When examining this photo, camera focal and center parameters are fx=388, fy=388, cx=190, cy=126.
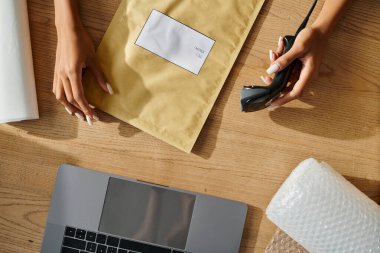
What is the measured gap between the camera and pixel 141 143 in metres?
0.66

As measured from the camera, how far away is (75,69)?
0.64m

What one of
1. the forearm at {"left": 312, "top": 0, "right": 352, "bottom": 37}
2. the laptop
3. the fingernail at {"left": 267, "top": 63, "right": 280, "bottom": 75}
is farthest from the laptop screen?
the forearm at {"left": 312, "top": 0, "right": 352, "bottom": 37}

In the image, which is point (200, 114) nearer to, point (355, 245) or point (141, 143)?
point (141, 143)

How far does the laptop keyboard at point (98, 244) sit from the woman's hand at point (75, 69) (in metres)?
0.19

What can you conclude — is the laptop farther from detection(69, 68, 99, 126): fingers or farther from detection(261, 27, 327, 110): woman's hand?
detection(261, 27, 327, 110): woman's hand

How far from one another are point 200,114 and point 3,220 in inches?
14.9

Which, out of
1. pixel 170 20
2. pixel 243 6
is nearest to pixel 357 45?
pixel 243 6

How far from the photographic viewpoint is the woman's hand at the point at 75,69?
639 mm

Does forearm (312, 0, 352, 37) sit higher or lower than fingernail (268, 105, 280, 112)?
higher

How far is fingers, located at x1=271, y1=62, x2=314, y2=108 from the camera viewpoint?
0.63 meters

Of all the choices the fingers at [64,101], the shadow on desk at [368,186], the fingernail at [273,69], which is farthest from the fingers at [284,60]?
the fingers at [64,101]

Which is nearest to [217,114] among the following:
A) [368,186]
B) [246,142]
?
[246,142]

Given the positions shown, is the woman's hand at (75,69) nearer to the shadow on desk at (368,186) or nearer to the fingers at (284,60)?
the fingers at (284,60)

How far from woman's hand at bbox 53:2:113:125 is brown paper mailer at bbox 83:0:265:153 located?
17 mm
